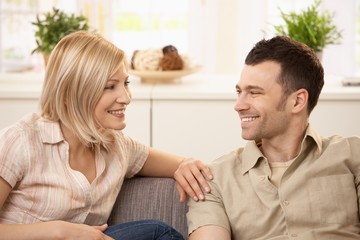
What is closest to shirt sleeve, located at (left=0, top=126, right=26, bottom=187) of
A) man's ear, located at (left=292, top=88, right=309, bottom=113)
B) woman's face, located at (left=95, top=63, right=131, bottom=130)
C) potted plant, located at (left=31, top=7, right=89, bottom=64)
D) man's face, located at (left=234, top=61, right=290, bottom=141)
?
woman's face, located at (left=95, top=63, right=131, bottom=130)

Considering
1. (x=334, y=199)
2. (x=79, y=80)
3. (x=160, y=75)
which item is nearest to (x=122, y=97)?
(x=79, y=80)

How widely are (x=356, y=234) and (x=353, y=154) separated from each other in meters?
0.25

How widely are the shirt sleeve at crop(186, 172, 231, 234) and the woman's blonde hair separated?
357 millimetres

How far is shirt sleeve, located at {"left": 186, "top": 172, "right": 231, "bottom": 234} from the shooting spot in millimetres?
1952

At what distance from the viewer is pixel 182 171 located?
208 centimetres

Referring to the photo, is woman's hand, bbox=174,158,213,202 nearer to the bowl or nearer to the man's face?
the man's face

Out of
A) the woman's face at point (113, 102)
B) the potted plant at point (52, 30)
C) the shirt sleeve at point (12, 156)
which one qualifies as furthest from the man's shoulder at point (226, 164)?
the potted plant at point (52, 30)

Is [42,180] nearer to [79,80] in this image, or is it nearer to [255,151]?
[79,80]

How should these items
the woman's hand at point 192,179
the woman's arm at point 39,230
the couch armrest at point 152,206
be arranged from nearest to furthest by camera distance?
the woman's arm at point 39,230 < the woman's hand at point 192,179 < the couch armrest at point 152,206

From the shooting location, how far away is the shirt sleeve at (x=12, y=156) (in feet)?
6.04

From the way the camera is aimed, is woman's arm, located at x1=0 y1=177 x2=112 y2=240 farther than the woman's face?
No

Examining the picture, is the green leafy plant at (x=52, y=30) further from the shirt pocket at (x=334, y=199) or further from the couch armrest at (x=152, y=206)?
the shirt pocket at (x=334, y=199)

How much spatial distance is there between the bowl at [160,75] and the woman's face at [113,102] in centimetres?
121

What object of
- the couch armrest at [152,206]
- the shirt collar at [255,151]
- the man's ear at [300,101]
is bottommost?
the couch armrest at [152,206]
